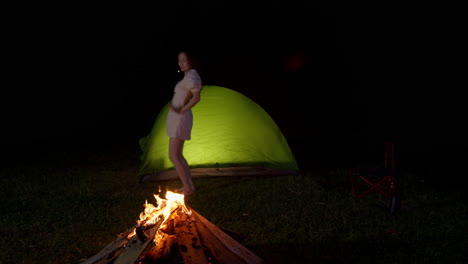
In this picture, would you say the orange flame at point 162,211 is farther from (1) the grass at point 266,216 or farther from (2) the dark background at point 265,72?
(2) the dark background at point 265,72

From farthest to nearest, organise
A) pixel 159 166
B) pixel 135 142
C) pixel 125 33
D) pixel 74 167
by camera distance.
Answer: pixel 125 33, pixel 135 142, pixel 74 167, pixel 159 166

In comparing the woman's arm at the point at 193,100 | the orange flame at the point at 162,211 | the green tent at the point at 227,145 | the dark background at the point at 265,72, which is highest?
the dark background at the point at 265,72

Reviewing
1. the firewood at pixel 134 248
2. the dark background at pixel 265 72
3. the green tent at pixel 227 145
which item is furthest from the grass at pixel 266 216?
the dark background at pixel 265 72

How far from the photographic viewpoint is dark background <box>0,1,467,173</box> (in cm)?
1205

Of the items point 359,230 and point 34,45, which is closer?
point 359,230

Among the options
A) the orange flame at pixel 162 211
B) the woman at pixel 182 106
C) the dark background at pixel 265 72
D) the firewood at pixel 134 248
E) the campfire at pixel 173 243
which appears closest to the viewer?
the firewood at pixel 134 248

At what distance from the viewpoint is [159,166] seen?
736 cm

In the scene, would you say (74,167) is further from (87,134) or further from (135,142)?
(87,134)

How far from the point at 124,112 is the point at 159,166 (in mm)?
11821

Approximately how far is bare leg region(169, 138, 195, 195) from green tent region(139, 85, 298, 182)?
1086 millimetres

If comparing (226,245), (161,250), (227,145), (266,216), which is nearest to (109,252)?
(161,250)

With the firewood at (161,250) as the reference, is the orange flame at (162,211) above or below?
above

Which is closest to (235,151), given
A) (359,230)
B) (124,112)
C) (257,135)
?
(257,135)

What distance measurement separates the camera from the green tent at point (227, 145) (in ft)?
24.4
